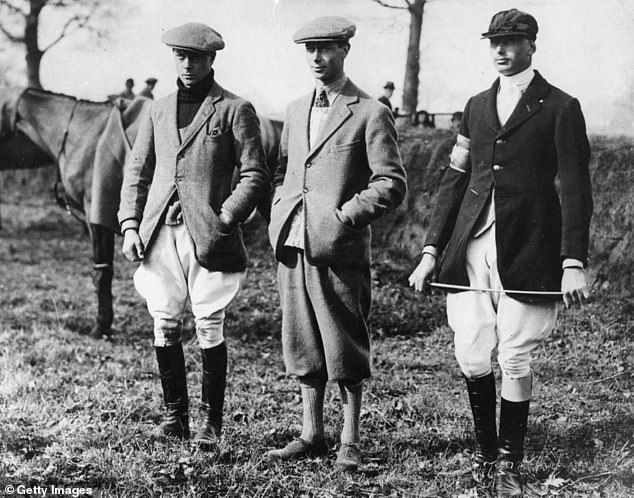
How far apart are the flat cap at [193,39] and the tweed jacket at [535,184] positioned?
1443 millimetres

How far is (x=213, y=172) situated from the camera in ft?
12.7

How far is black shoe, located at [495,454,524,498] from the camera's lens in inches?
135

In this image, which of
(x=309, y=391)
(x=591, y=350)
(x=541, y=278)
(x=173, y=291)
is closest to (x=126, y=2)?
(x=173, y=291)

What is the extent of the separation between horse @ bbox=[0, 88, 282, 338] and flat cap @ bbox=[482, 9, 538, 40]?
8.07 feet

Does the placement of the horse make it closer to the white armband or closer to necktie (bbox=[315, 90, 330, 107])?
necktie (bbox=[315, 90, 330, 107])

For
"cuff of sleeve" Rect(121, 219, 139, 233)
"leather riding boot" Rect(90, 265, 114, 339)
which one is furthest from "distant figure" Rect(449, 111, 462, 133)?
"leather riding boot" Rect(90, 265, 114, 339)

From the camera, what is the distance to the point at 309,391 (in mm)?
3877

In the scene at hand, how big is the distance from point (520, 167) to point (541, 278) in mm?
530

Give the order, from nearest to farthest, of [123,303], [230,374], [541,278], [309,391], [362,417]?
[541,278], [309,391], [362,417], [230,374], [123,303]

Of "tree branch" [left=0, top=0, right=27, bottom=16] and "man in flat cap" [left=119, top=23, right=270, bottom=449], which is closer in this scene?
"man in flat cap" [left=119, top=23, right=270, bottom=449]

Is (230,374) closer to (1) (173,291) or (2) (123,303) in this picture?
(1) (173,291)

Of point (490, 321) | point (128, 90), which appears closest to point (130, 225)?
point (490, 321)

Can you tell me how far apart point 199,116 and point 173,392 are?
61.4 inches

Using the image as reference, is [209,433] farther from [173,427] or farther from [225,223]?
[225,223]
